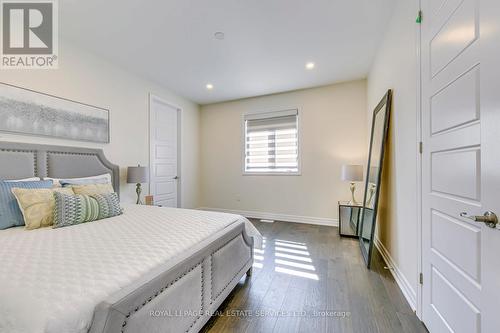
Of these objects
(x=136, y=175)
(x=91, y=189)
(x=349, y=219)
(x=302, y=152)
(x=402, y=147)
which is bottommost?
(x=349, y=219)

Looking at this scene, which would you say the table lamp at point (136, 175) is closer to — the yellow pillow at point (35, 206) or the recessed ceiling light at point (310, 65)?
the yellow pillow at point (35, 206)

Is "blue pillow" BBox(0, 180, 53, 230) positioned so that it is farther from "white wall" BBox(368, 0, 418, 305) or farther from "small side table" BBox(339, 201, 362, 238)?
"small side table" BBox(339, 201, 362, 238)

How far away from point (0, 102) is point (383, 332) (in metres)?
3.83

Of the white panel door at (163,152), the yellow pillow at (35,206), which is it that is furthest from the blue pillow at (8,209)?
the white panel door at (163,152)

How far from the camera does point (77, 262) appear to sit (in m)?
1.06

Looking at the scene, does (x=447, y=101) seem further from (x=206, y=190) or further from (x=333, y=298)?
(x=206, y=190)

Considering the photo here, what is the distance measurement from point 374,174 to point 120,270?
272cm

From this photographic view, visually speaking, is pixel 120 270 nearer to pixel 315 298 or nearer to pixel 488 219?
pixel 315 298

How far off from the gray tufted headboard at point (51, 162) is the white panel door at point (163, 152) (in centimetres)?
90

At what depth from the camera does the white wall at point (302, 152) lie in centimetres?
379

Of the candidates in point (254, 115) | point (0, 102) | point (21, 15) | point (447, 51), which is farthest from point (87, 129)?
point (447, 51)

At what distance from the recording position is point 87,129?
109 inches

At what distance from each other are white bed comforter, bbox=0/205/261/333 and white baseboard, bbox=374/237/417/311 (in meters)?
1.55

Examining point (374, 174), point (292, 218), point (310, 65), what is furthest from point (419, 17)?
point (292, 218)
